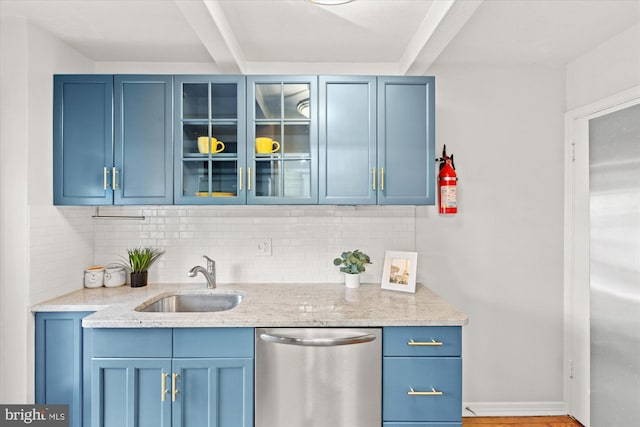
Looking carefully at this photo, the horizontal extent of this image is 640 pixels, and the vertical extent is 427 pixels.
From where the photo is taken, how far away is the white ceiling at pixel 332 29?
1903 mm

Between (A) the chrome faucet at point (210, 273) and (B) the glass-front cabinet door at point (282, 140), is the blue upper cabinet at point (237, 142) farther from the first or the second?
(A) the chrome faucet at point (210, 273)

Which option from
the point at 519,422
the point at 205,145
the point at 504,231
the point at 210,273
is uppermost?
the point at 205,145

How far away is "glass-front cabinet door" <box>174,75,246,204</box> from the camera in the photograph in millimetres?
2258

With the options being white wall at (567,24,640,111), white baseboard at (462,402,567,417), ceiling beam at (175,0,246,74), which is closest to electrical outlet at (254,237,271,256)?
ceiling beam at (175,0,246,74)

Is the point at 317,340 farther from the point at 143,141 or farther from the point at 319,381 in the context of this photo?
the point at 143,141

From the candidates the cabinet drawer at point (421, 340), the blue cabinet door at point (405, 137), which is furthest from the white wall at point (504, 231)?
the cabinet drawer at point (421, 340)

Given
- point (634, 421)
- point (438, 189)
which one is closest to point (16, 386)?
point (438, 189)

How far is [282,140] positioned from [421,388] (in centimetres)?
157

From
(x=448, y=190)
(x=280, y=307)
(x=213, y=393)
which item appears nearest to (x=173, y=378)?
(x=213, y=393)

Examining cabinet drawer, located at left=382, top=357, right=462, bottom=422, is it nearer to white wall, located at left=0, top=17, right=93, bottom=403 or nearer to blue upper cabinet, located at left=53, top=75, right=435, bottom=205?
blue upper cabinet, located at left=53, top=75, right=435, bottom=205

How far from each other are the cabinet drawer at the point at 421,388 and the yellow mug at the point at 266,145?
1353 mm

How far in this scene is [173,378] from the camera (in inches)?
70.3

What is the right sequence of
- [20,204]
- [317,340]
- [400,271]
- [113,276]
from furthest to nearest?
1. [113,276]
2. [400,271]
3. [20,204]
4. [317,340]

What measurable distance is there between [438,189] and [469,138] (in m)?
0.46
